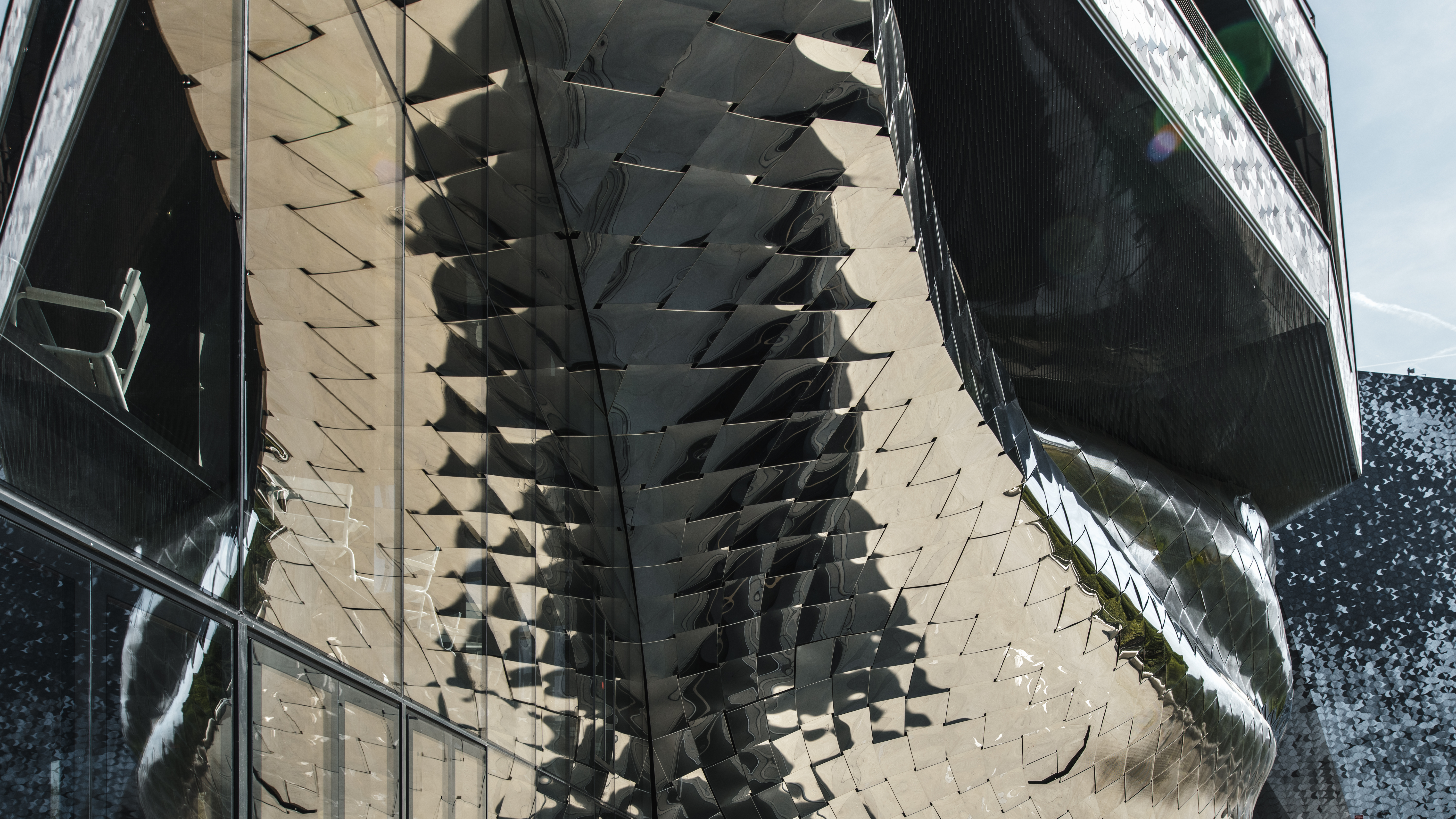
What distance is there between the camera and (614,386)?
5082 millimetres

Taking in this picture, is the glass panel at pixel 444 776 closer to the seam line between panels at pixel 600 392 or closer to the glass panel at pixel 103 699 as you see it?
the glass panel at pixel 103 699

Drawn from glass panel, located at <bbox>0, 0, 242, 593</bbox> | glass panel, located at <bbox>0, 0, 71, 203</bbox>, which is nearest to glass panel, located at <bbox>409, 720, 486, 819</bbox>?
glass panel, located at <bbox>0, 0, 242, 593</bbox>

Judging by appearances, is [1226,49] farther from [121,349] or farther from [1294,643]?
[1294,643]

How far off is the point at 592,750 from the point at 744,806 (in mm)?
1870

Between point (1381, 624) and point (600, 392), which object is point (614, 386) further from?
point (1381, 624)

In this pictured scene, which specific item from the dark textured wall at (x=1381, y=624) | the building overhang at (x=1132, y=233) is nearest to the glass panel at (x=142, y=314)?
the building overhang at (x=1132, y=233)

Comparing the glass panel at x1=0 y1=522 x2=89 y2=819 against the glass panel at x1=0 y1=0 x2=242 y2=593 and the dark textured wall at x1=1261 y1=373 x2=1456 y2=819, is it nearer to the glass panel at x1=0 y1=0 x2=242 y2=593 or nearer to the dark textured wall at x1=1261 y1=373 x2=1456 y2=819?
the glass panel at x1=0 y1=0 x2=242 y2=593

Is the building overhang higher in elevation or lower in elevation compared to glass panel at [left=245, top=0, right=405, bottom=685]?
higher

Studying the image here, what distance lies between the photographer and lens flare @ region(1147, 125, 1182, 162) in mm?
8055

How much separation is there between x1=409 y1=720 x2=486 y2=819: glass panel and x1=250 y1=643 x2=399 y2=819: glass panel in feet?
0.46

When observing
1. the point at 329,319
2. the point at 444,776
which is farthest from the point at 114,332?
the point at 444,776

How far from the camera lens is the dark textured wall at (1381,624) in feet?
61.4

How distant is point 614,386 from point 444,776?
2.40 metres

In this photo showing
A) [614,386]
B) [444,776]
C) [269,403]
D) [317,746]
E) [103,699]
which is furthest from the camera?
[614,386]
